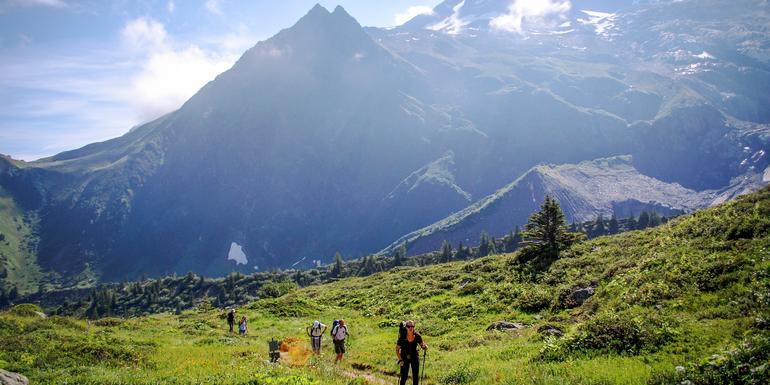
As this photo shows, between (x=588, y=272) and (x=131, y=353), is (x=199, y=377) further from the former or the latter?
(x=588, y=272)

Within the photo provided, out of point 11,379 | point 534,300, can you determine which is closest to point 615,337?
point 534,300

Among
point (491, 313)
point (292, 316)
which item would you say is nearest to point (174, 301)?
point (292, 316)

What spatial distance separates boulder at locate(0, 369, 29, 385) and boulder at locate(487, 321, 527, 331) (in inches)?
975

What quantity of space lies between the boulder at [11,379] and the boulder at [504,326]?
81.3 ft

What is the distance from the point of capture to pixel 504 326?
1199 inches

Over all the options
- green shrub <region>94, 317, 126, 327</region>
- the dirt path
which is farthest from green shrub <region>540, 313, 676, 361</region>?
green shrub <region>94, 317, 126, 327</region>

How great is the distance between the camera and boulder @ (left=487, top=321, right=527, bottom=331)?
29.9m

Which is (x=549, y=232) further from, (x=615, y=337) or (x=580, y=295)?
(x=615, y=337)

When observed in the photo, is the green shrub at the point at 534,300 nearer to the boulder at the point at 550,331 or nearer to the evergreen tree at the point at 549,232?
the boulder at the point at 550,331

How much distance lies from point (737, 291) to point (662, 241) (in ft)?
46.9

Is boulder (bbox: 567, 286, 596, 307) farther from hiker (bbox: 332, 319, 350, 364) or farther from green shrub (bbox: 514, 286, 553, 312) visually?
hiker (bbox: 332, 319, 350, 364)

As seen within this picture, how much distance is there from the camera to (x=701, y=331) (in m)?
18.2

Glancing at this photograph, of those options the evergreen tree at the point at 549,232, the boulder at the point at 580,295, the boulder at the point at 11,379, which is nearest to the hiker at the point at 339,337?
the boulder at the point at 11,379

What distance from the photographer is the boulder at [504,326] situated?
29.9 metres
